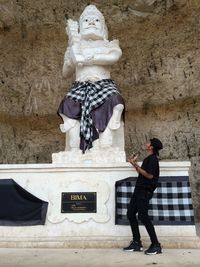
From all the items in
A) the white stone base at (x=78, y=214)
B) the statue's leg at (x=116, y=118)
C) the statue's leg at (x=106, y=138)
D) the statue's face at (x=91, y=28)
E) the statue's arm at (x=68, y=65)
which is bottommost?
the white stone base at (x=78, y=214)

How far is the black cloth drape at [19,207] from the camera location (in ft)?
11.2

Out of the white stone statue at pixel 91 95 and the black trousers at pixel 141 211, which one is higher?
the white stone statue at pixel 91 95

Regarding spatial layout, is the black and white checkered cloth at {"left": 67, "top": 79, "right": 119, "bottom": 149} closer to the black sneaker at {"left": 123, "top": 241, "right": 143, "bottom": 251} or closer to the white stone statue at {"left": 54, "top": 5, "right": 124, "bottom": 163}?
the white stone statue at {"left": 54, "top": 5, "right": 124, "bottom": 163}

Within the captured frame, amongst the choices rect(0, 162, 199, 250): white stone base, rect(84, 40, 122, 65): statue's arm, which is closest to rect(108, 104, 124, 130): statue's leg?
rect(0, 162, 199, 250): white stone base

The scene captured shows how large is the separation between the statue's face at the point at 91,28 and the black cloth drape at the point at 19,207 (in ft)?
7.39

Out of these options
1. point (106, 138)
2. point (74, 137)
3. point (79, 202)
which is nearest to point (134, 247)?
point (79, 202)

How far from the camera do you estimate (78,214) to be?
11.1 ft

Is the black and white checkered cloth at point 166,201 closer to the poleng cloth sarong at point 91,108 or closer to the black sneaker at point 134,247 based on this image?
the black sneaker at point 134,247

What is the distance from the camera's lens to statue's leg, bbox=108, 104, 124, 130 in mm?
3957

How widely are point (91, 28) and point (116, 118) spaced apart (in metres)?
1.40

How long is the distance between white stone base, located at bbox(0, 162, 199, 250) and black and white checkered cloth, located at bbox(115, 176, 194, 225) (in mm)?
61

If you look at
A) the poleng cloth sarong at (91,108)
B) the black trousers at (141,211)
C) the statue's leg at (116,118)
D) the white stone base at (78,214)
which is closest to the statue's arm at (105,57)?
the poleng cloth sarong at (91,108)

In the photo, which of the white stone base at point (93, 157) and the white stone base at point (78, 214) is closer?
the white stone base at point (78, 214)

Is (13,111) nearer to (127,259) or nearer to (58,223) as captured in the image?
(58,223)
